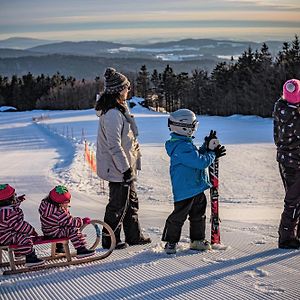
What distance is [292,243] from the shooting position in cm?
532

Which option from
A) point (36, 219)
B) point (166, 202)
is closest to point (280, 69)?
point (166, 202)

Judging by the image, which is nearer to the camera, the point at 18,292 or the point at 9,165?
the point at 18,292

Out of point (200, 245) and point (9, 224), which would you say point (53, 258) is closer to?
point (9, 224)

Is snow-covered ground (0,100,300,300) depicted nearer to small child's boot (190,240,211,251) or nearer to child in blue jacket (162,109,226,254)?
small child's boot (190,240,211,251)

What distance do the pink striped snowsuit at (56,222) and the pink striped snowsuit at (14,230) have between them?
19cm

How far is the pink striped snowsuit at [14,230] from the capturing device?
458 centimetres

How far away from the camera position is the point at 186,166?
516 centimetres

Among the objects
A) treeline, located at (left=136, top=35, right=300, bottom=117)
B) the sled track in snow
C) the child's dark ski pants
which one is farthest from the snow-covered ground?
treeline, located at (left=136, top=35, right=300, bottom=117)

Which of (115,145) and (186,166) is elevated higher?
(115,145)

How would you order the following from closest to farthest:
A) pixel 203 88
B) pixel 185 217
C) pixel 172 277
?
pixel 172 277 < pixel 185 217 < pixel 203 88

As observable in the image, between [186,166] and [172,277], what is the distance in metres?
1.14

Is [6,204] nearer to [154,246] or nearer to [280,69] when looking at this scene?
[154,246]

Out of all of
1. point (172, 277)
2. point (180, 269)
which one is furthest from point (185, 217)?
point (172, 277)

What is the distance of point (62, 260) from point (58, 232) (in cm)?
35
